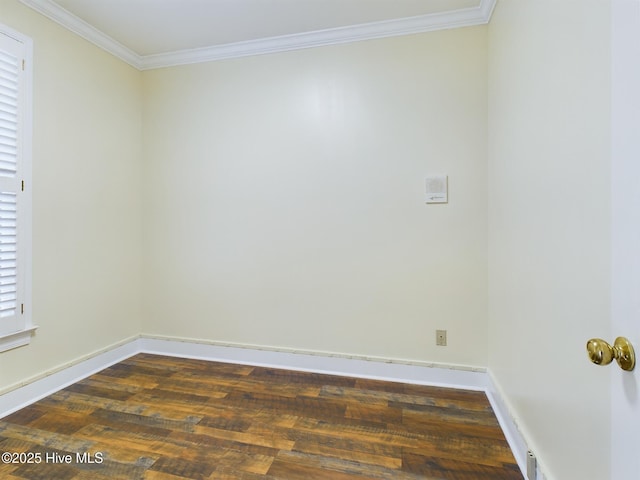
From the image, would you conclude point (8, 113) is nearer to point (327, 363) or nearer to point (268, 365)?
point (268, 365)

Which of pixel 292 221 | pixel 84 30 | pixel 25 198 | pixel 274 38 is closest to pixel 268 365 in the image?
pixel 292 221

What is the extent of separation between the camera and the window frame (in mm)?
2061

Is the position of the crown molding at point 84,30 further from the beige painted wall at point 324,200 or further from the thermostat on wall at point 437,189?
the thermostat on wall at point 437,189

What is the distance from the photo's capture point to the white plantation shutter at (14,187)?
197cm

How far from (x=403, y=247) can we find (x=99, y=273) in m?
2.44

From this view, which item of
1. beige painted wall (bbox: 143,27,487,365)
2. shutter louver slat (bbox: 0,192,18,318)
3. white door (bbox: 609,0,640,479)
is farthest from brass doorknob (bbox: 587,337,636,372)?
shutter louver slat (bbox: 0,192,18,318)

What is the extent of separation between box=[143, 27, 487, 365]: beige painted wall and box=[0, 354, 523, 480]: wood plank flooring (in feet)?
1.38

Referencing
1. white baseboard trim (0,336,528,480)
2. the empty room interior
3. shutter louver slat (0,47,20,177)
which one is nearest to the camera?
the empty room interior

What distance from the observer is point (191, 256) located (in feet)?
9.53

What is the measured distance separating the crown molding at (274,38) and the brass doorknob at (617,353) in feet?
7.54

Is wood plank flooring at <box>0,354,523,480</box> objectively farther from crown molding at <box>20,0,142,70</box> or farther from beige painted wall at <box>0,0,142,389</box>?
crown molding at <box>20,0,142,70</box>

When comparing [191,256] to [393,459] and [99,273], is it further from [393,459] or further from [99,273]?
[393,459]

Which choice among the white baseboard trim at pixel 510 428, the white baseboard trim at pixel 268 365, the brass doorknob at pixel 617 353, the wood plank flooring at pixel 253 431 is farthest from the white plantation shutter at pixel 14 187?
the white baseboard trim at pixel 510 428

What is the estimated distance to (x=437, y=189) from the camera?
2383 millimetres
